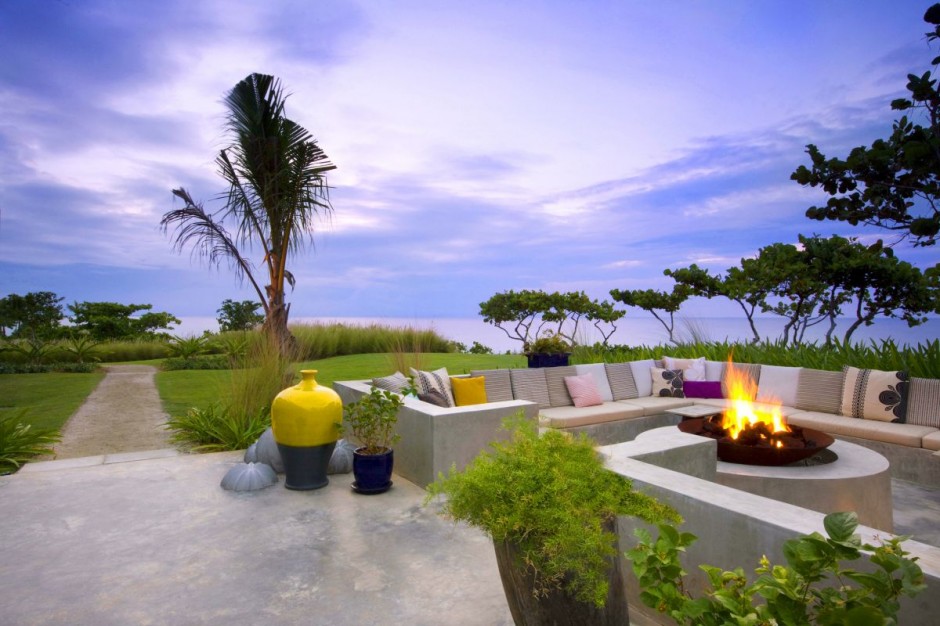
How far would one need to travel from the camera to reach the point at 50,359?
11422mm

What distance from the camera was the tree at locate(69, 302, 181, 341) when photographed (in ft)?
50.7

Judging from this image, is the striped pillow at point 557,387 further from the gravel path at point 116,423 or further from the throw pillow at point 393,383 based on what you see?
the gravel path at point 116,423

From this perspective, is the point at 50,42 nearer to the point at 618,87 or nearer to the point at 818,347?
the point at 618,87

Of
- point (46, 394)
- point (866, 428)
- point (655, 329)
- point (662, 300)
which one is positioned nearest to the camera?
point (866, 428)

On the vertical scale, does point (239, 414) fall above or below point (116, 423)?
above

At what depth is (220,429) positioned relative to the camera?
207 inches

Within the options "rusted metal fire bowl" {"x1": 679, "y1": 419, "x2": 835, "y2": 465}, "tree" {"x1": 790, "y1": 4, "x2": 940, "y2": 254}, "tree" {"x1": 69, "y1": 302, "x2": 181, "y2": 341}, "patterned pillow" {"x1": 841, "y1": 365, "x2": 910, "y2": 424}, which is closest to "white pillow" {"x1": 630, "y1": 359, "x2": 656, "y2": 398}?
"patterned pillow" {"x1": 841, "y1": 365, "x2": 910, "y2": 424}

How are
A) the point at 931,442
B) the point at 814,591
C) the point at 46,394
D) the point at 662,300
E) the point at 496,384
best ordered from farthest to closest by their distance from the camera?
the point at 662,300
the point at 46,394
the point at 496,384
the point at 931,442
the point at 814,591

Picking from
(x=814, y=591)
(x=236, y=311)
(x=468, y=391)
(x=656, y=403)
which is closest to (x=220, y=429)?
(x=468, y=391)

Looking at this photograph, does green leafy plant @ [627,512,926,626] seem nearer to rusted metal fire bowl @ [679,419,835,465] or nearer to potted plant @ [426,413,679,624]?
potted plant @ [426,413,679,624]

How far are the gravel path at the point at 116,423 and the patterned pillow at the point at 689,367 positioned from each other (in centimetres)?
558

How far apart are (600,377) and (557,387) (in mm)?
621

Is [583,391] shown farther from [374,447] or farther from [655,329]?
[655,329]

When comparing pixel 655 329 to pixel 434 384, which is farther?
pixel 655 329
